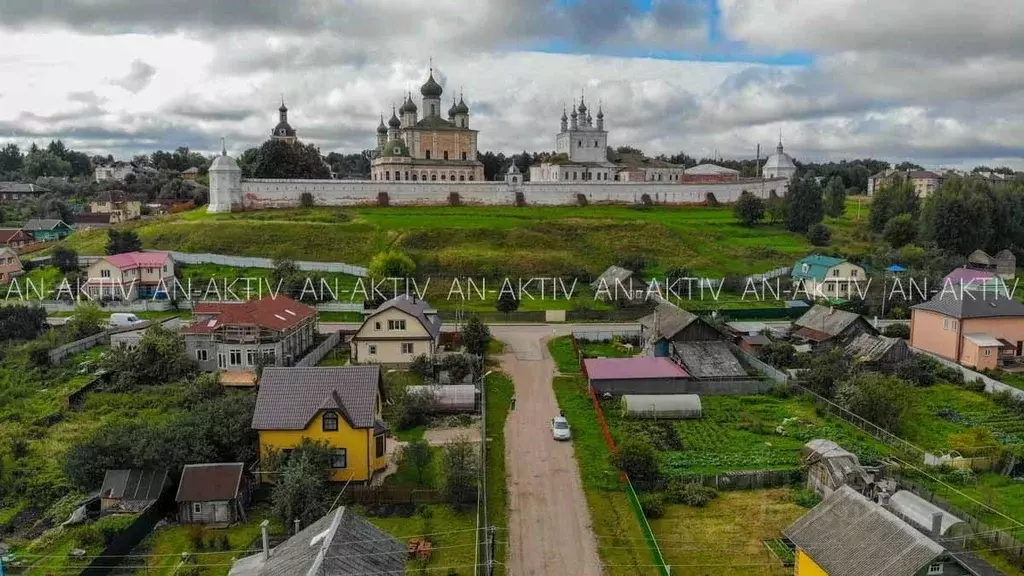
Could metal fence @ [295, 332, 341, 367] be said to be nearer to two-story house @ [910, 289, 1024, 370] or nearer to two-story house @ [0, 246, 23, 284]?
two-story house @ [910, 289, 1024, 370]

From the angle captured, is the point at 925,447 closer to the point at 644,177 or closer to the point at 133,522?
the point at 133,522

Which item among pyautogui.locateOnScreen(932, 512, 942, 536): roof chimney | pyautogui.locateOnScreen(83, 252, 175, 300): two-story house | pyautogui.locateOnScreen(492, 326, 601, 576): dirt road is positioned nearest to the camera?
pyautogui.locateOnScreen(932, 512, 942, 536): roof chimney

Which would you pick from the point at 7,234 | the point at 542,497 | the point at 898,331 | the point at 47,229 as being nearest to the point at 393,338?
the point at 542,497

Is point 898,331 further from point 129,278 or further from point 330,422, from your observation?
point 129,278

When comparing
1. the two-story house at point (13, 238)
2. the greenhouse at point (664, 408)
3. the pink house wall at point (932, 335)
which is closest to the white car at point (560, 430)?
the greenhouse at point (664, 408)

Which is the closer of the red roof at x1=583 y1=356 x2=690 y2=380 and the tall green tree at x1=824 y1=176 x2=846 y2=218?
the red roof at x1=583 y1=356 x2=690 y2=380

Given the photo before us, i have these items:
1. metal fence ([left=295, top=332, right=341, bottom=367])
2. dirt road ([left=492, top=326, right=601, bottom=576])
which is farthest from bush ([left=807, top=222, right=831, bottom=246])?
metal fence ([left=295, top=332, right=341, bottom=367])
